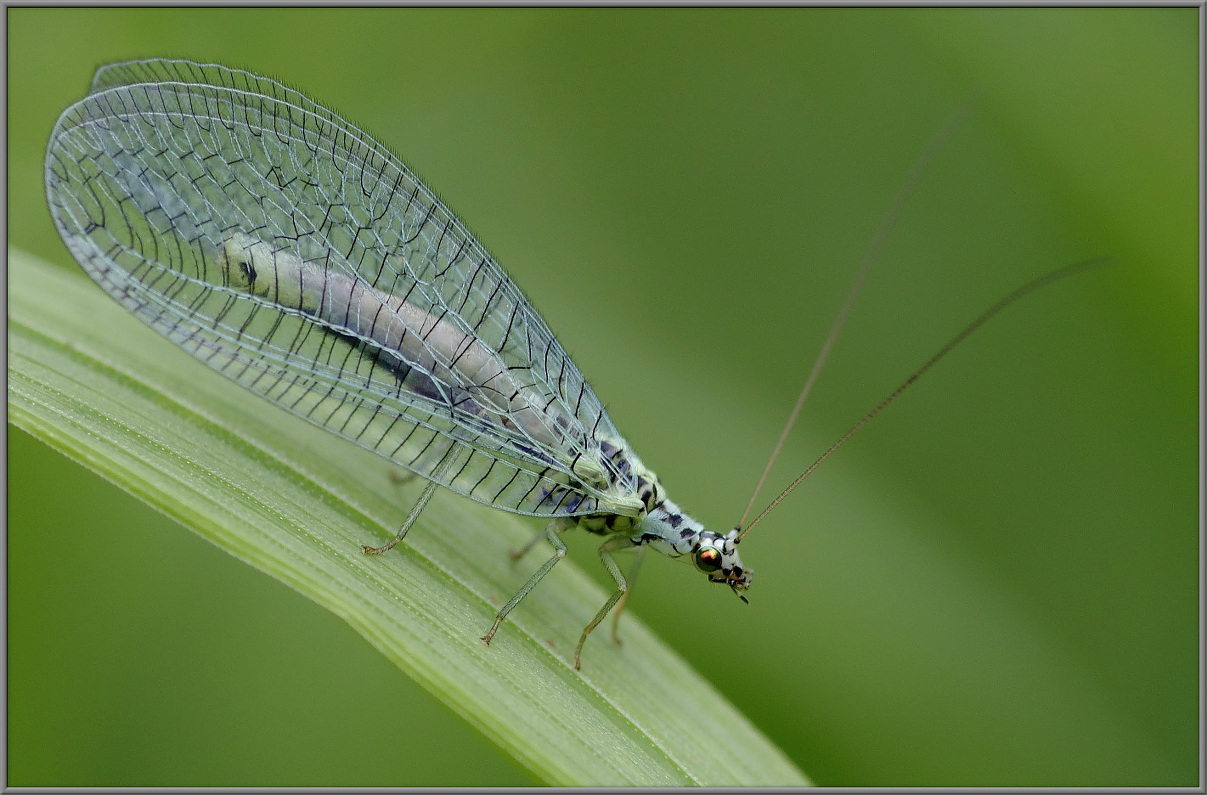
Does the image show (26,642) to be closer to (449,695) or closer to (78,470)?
(78,470)

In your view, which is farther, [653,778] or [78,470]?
[78,470]

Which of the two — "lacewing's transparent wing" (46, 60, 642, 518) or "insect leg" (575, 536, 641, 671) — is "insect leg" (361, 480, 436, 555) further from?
"insect leg" (575, 536, 641, 671)

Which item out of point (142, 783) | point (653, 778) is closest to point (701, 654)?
point (653, 778)

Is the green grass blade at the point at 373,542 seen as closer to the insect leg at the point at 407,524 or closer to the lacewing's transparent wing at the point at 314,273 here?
the insect leg at the point at 407,524

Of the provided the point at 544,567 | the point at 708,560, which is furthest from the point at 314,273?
the point at 708,560

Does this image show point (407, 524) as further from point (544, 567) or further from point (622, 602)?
point (622, 602)

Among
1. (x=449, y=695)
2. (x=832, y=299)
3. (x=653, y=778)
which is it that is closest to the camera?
(x=449, y=695)
